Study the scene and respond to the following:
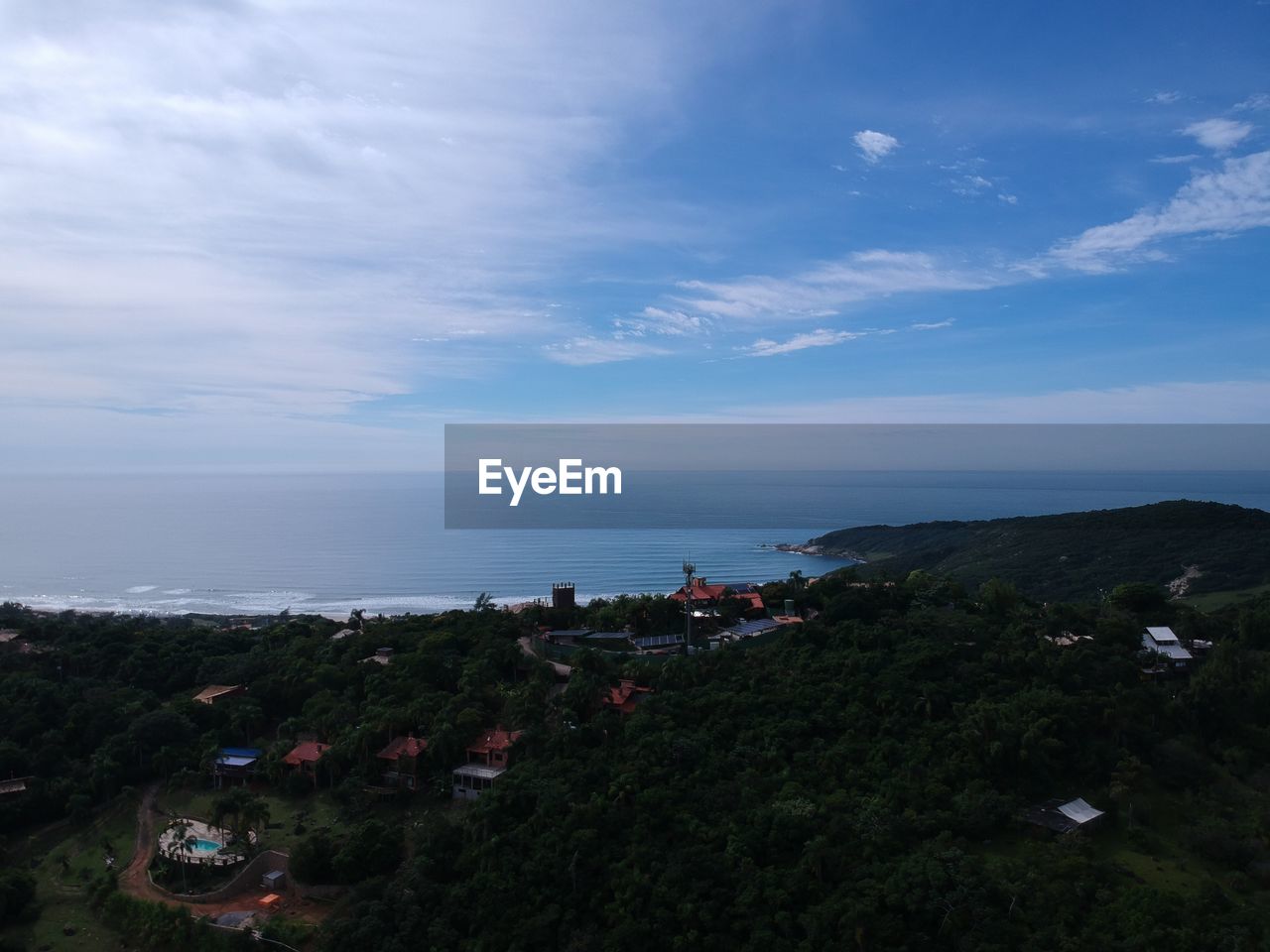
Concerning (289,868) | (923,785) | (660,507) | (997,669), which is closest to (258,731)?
(289,868)

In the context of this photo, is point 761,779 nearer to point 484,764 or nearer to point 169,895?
point 484,764

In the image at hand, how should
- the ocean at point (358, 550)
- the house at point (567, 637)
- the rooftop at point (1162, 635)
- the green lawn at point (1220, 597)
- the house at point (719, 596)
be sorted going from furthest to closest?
the ocean at point (358, 550), the green lawn at point (1220, 597), the house at point (719, 596), the house at point (567, 637), the rooftop at point (1162, 635)

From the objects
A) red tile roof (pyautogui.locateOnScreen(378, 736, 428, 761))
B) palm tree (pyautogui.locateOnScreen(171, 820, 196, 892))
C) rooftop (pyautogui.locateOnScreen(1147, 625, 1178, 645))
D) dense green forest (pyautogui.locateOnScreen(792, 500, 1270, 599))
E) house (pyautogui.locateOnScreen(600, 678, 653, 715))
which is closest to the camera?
palm tree (pyautogui.locateOnScreen(171, 820, 196, 892))

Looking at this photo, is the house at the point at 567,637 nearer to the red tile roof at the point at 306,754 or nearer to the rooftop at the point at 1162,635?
the red tile roof at the point at 306,754

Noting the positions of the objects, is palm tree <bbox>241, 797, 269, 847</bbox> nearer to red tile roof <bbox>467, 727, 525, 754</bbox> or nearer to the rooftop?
red tile roof <bbox>467, 727, 525, 754</bbox>

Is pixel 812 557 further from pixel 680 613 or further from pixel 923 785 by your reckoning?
pixel 923 785

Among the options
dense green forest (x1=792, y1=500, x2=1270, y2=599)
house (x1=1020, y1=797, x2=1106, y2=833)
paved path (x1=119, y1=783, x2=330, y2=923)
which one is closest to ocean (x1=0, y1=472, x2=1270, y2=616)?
dense green forest (x1=792, y1=500, x2=1270, y2=599)

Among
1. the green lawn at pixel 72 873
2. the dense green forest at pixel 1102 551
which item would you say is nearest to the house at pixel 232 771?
the green lawn at pixel 72 873

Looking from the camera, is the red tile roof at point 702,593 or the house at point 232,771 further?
the red tile roof at point 702,593
